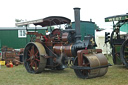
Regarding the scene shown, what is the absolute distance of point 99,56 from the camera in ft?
22.0

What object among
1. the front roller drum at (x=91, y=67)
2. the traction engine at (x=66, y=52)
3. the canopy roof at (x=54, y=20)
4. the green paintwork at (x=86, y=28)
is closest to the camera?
the front roller drum at (x=91, y=67)

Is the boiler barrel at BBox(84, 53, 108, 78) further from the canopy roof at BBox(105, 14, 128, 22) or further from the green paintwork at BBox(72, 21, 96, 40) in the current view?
the green paintwork at BBox(72, 21, 96, 40)

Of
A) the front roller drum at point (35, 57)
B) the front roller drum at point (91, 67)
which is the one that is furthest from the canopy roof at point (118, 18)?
the front roller drum at point (35, 57)

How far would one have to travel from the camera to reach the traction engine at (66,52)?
21.3 ft

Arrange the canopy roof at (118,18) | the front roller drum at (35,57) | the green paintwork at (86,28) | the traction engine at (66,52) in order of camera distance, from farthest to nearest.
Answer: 1. the green paintwork at (86,28)
2. the canopy roof at (118,18)
3. the front roller drum at (35,57)
4. the traction engine at (66,52)

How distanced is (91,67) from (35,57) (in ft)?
8.61

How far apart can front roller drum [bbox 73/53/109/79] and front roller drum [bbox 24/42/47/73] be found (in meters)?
1.46

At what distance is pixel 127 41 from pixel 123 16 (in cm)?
97

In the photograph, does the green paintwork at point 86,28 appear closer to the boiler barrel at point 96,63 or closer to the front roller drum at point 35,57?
the front roller drum at point 35,57

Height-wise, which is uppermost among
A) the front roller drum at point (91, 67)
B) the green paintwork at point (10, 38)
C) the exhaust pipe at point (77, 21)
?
the exhaust pipe at point (77, 21)

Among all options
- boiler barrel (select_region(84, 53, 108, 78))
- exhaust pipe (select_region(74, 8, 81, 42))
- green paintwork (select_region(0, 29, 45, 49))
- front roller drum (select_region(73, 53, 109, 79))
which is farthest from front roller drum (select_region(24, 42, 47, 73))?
green paintwork (select_region(0, 29, 45, 49))

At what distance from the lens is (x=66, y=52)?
7578 mm

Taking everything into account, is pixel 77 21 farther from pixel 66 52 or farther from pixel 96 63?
pixel 96 63

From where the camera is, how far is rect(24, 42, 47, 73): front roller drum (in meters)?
7.76
